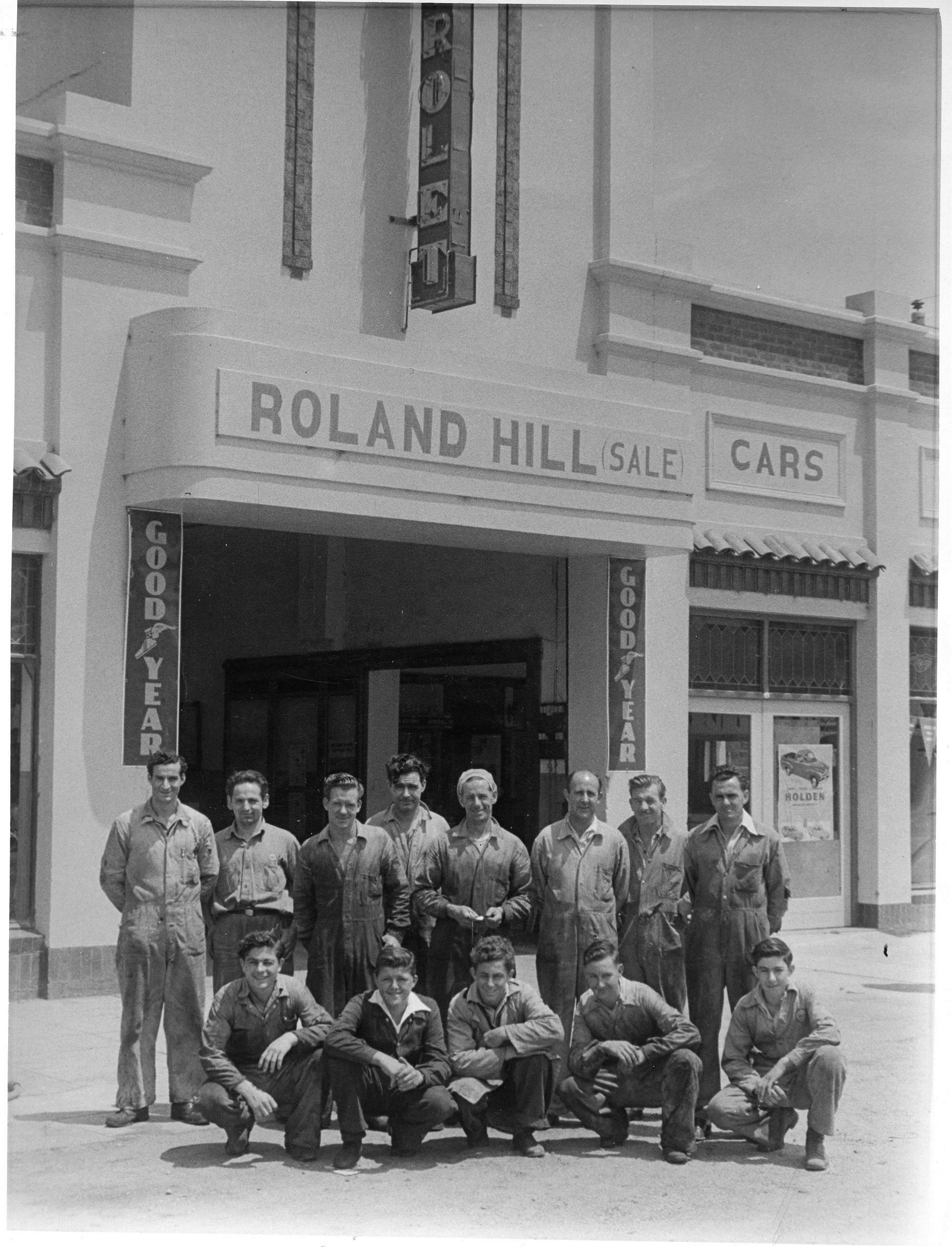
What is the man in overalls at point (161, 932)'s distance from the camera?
674 centimetres

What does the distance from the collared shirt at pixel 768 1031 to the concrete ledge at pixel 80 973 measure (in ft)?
14.3

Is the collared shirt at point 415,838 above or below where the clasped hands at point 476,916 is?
above

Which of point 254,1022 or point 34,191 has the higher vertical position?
point 34,191

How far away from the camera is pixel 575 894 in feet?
23.2

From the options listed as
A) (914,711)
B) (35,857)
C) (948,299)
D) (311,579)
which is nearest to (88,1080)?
(35,857)

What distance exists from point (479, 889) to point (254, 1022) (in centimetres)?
140

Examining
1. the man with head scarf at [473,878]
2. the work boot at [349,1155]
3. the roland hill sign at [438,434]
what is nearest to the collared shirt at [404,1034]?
the work boot at [349,1155]

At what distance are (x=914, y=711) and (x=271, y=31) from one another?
342 inches

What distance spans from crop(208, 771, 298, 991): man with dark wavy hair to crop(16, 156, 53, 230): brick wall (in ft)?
14.9

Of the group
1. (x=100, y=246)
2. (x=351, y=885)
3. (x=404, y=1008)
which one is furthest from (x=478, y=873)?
(x=100, y=246)

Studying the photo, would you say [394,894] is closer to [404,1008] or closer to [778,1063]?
[404,1008]

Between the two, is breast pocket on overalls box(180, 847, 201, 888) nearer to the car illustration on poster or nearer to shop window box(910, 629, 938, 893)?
the car illustration on poster

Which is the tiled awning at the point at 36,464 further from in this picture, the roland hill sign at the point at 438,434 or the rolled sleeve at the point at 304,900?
the rolled sleeve at the point at 304,900

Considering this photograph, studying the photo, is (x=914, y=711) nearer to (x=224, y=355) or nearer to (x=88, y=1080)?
(x=224, y=355)
